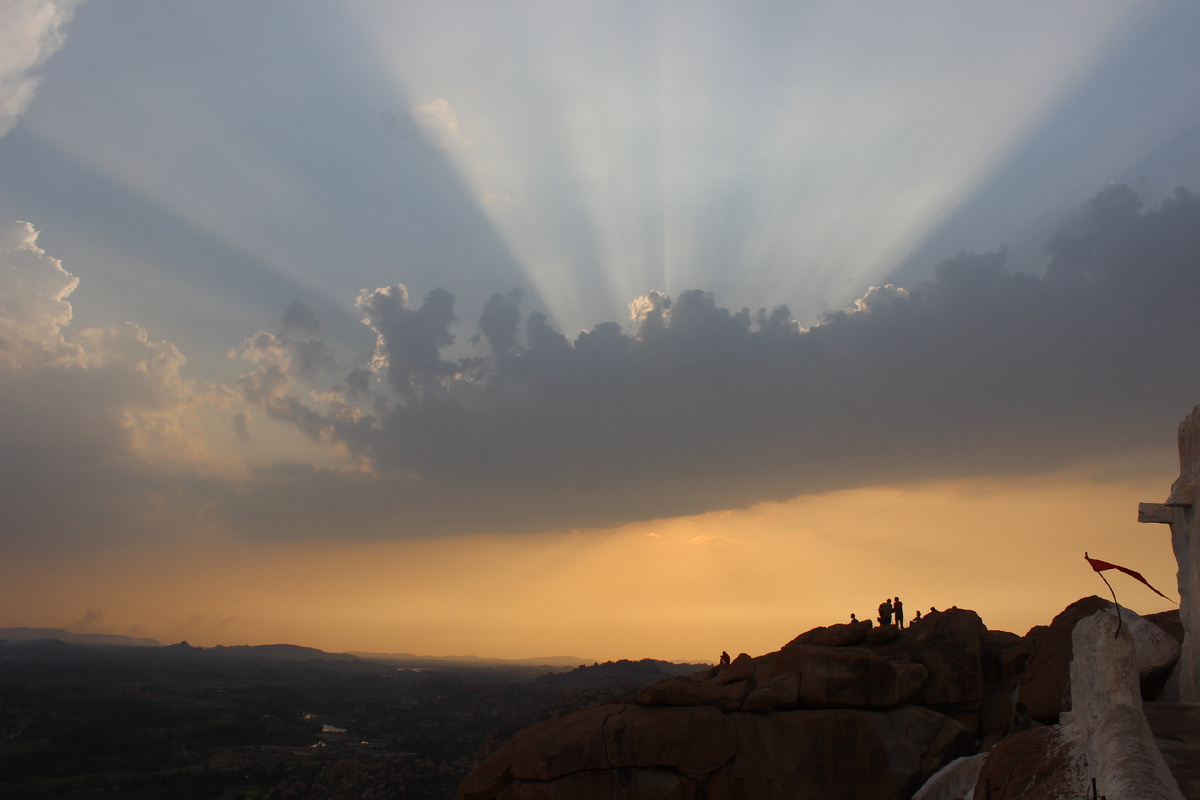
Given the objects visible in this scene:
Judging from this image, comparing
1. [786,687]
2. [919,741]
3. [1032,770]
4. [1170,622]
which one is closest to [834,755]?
[786,687]

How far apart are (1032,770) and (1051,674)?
7.87 m

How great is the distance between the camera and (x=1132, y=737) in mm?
16219

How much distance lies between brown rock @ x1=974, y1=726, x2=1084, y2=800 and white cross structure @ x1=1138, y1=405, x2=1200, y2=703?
6588mm

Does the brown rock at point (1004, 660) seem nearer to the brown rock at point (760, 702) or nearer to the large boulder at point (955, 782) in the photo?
the large boulder at point (955, 782)

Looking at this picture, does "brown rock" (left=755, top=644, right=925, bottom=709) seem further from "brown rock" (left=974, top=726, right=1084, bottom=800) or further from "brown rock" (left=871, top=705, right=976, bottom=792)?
"brown rock" (left=974, top=726, right=1084, bottom=800)

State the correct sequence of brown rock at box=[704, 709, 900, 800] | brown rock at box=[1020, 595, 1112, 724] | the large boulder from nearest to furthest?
the large boulder
brown rock at box=[1020, 595, 1112, 724]
brown rock at box=[704, 709, 900, 800]

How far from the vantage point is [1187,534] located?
23.8m

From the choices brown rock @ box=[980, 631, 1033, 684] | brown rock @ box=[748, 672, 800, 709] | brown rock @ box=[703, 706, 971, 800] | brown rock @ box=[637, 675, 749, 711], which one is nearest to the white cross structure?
brown rock @ box=[703, 706, 971, 800]

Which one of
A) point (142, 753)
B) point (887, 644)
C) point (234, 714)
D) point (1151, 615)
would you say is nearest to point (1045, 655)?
point (887, 644)

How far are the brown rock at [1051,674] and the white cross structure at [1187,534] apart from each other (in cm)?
281

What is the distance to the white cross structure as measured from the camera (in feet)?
73.4

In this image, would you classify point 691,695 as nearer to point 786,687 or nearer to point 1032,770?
point 786,687

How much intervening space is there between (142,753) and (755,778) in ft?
437

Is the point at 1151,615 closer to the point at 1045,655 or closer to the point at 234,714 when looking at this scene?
the point at 1045,655
